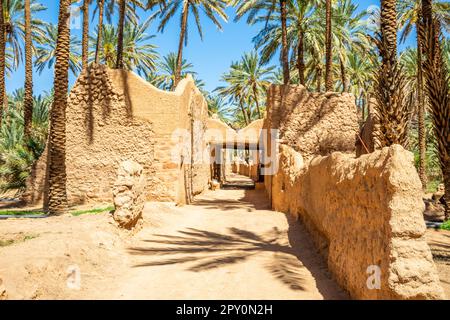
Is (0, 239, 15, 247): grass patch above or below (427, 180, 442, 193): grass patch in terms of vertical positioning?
below

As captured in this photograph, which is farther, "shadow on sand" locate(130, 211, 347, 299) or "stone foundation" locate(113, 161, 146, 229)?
"stone foundation" locate(113, 161, 146, 229)

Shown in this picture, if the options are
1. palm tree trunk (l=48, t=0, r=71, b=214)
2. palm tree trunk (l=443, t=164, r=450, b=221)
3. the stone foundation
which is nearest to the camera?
palm tree trunk (l=443, t=164, r=450, b=221)

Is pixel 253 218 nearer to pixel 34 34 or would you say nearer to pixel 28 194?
pixel 28 194

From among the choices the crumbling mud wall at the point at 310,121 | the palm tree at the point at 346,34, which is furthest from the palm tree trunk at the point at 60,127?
the palm tree at the point at 346,34

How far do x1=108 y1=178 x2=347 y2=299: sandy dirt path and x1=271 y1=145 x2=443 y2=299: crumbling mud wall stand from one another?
0.57 m

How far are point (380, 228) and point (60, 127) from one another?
880 cm

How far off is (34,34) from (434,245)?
25775mm

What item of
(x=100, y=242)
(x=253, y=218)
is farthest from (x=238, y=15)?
(x=100, y=242)

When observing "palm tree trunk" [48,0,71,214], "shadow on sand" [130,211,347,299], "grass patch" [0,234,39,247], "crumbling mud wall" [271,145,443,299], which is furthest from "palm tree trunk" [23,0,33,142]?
"crumbling mud wall" [271,145,443,299]

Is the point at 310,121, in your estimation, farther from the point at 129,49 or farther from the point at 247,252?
the point at 129,49

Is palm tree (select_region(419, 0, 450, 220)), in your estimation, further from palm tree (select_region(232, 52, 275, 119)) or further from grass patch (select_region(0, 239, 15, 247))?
palm tree (select_region(232, 52, 275, 119))

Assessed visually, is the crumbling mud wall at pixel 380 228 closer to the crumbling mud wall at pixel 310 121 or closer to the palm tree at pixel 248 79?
the crumbling mud wall at pixel 310 121

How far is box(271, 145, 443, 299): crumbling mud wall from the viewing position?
9.27ft

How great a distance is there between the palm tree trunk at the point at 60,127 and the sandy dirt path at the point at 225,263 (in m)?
2.53
